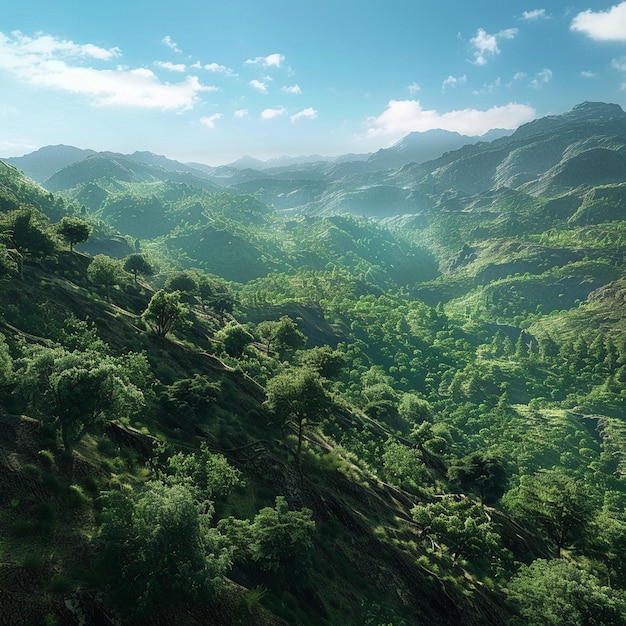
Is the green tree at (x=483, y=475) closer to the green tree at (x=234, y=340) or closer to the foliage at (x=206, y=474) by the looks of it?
the foliage at (x=206, y=474)

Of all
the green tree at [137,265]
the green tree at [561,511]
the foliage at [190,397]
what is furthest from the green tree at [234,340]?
the green tree at [561,511]

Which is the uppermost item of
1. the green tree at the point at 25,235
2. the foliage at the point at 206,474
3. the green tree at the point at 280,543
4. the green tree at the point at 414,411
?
the green tree at the point at 25,235

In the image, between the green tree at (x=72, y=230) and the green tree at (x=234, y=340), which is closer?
the green tree at (x=234, y=340)

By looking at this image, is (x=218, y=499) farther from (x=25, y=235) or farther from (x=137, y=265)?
(x=137, y=265)

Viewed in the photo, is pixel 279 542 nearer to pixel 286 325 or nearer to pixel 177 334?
pixel 177 334

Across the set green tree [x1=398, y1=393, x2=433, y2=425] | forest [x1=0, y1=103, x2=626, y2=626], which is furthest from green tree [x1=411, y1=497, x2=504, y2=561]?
green tree [x1=398, y1=393, x2=433, y2=425]

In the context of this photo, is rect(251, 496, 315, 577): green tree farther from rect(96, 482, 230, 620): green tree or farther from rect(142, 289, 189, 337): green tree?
rect(142, 289, 189, 337): green tree

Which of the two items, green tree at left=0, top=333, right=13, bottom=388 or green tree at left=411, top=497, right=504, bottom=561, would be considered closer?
green tree at left=0, top=333, right=13, bottom=388

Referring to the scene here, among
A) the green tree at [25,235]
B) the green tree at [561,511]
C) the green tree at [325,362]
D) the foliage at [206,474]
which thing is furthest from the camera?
the green tree at [325,362]
